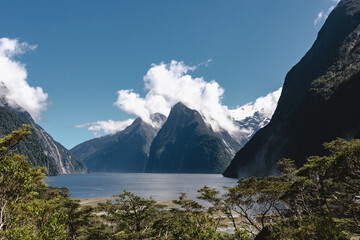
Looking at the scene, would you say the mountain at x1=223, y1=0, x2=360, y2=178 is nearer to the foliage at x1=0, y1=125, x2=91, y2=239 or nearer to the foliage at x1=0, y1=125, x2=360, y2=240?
the foliage at x1=0, y1=125, x2=360, y2=240

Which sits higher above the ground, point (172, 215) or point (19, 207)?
point (19, 207)

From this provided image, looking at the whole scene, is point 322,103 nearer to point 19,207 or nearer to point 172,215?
point 172,215

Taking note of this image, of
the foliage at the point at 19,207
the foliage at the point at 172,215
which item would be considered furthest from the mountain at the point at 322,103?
the foliage at the point at 19,207

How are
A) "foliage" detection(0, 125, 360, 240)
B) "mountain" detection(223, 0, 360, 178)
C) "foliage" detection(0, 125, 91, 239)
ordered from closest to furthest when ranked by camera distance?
"foliage" detection(0, 125, 91, 239), "foliage" detection(0, 125, 360, 240), "mountain" detection(223, 0, 360, 178)

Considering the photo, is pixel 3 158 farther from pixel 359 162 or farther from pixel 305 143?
pixel 305 143

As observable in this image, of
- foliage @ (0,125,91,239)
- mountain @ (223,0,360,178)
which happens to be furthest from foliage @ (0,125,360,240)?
mountain @ (223,0,360,178)

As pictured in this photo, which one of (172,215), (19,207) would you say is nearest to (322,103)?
(172,215)

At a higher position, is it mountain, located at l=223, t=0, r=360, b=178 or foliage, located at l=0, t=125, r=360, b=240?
mountain, located at l=223, t=0, r=360, b=178

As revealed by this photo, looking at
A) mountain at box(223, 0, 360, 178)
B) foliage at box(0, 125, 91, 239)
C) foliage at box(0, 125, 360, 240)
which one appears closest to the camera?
foliage at box(0, 125, 91, 239)

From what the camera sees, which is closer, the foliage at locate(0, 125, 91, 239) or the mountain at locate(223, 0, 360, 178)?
the foliage at locate(0, 125, 91, 239)
